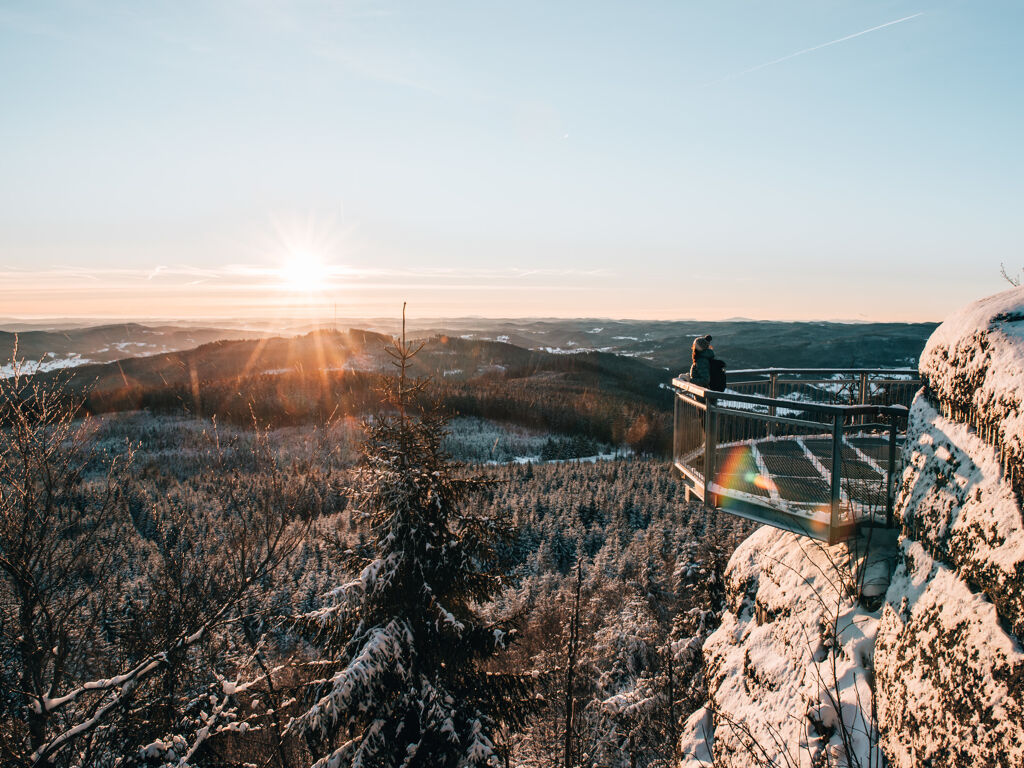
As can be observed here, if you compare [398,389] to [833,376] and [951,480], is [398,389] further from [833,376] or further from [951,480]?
[833,376]

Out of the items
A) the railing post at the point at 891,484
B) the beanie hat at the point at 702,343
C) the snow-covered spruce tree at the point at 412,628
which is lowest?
the snow-covered spruce tree at the point at 412,628

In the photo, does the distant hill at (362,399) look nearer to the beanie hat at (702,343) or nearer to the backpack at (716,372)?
the backpack at (716,372)

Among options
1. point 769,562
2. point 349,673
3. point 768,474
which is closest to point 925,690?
point 769,562

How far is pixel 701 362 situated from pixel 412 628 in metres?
5.67

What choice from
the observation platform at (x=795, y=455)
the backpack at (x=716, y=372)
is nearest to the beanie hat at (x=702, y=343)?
the backpack at (x=716, y=372)

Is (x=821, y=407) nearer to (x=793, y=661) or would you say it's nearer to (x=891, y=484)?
(x=891, y=484)

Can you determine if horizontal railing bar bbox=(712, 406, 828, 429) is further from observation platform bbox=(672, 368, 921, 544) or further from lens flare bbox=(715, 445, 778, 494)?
lens flare bbox=(715, 445, 778, 494)

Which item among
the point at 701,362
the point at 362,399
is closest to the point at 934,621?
the point at 701,362

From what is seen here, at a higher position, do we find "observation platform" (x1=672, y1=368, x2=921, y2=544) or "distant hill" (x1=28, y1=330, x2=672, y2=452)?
"observation platform" (x1=672, y1=368, x2=921, y2=544)

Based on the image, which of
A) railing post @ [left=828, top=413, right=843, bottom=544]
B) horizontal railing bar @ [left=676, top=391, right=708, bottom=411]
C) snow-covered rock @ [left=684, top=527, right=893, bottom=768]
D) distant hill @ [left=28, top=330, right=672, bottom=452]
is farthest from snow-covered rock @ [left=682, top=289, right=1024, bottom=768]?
distant hill @ [left=28, top=330, right=672, bottom=452]

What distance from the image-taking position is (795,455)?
8.68 metres

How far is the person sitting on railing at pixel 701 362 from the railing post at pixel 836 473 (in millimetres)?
2963

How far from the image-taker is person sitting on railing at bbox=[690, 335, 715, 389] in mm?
8031

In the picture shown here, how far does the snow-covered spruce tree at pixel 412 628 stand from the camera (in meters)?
6.72
